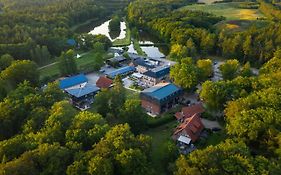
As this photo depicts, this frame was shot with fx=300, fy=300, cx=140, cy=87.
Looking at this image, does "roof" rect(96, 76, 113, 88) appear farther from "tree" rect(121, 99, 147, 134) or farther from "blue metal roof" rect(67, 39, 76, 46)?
"blue metal roof" rect(67, 39, 76, 46)

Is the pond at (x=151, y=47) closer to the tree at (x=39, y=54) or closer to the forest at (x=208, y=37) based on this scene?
the forest at (x=208, y=37)

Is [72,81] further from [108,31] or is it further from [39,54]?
[108,31]

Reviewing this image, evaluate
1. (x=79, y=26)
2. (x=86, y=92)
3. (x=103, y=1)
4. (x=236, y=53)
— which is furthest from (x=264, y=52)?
(x=103, y=1)

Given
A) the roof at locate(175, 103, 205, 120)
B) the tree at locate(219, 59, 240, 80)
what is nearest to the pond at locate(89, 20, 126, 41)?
the tree at locate(219, 59, 240, 80)

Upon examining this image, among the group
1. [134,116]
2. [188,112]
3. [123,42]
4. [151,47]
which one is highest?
[134,116]

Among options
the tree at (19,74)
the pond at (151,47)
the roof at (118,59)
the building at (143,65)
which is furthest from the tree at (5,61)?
the pond at (151,47)

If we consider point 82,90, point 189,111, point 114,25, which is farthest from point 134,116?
point 114,25
